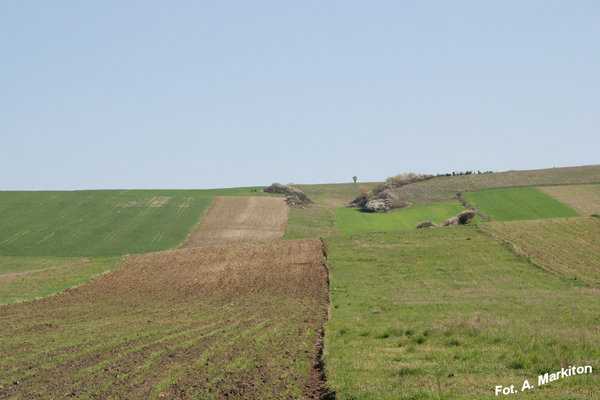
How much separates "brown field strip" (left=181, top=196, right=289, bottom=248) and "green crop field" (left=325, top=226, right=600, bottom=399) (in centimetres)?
2031

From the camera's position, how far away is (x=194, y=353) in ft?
59.3

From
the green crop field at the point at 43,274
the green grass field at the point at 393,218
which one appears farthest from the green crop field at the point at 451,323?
the green grass field at the point at 393,218

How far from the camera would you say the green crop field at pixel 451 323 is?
12.9 metres

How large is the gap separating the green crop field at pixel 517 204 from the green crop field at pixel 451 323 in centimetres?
2673

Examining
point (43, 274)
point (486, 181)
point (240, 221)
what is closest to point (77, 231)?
point (240, 221)

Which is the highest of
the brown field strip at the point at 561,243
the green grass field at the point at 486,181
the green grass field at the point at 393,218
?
the green grass field at the point at 486,181

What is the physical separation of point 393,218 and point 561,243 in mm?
31434

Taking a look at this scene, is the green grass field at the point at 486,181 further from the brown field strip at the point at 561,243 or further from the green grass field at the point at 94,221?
the green grass field at the point at 94,221

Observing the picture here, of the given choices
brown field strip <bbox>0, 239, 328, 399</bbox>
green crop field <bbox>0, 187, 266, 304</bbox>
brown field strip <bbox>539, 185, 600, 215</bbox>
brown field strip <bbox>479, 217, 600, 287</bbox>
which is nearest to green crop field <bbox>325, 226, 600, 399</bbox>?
brown field strip <bbox>479, 217, 600, 287</bbox>

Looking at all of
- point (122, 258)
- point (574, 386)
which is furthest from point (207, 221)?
point (574, 386)

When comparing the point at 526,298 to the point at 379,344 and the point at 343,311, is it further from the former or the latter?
the point at 379,344

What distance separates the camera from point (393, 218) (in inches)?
3110

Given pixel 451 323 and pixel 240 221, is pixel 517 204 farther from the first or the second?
pixel 451 323

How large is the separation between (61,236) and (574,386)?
6660 cm
